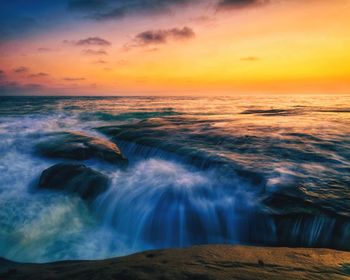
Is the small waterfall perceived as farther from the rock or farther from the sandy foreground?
the sandy foreground

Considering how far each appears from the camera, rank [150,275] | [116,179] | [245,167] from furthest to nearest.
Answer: [116,179] < [245,167] < [150,275]

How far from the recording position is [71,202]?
20.5 feet

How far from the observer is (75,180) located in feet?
22.4

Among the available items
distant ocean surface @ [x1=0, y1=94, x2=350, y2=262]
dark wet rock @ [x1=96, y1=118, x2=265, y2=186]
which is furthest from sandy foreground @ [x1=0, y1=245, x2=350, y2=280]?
dark wet rock @ [x1=96, y1=118, x2=265, y2=186]

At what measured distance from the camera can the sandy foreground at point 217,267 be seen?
2.32 meters

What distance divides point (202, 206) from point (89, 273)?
3.32 meters

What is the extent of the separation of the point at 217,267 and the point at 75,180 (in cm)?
533

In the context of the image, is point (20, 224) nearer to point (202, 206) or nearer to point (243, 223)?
point (202, 206)

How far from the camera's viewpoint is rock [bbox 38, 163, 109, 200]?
21.7 ft

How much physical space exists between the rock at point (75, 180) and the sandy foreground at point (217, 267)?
3.49 meters

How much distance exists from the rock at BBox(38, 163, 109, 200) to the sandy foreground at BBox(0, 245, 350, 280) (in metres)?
3.49

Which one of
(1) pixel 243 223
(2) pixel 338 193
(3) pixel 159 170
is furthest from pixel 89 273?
(3) pixel 159 170

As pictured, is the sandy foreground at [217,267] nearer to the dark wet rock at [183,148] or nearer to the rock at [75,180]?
the dark wet rock at [183,148]

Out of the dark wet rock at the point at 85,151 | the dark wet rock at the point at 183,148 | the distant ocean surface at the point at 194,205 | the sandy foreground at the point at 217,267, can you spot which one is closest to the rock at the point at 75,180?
the distant ocean surface at the point at 194,205
